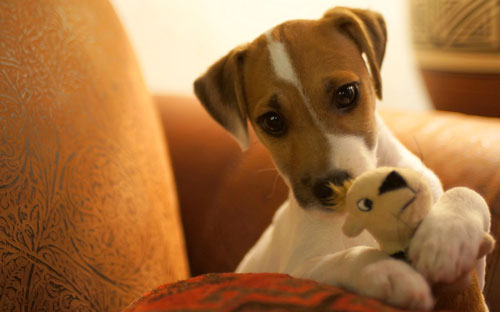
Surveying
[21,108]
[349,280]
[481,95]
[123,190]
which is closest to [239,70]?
[123,190]

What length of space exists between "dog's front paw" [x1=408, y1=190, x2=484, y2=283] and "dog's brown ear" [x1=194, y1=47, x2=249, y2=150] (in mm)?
950

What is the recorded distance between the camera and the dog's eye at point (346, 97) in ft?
4.75

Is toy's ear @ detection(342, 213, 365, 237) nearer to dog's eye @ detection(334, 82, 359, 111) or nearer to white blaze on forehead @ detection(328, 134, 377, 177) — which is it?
white blaze on forehead @ detection(328, 134, 377, 177)

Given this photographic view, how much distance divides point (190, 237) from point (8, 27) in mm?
1313

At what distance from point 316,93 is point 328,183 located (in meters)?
0.31

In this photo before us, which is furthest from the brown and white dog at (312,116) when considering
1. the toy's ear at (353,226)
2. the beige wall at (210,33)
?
the beige wall at (210,33)

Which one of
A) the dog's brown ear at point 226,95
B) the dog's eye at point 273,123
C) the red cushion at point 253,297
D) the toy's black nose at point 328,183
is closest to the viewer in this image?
the red cushion at point 253,297

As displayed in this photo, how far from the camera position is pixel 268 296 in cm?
86

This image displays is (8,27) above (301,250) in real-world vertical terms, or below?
above

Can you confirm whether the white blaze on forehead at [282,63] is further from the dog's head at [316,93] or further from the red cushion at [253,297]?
the red cushion at [253,297]

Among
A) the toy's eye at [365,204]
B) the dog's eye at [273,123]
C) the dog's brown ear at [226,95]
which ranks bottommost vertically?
the toy's eye at [365,204]

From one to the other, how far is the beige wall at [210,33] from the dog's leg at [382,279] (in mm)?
2170

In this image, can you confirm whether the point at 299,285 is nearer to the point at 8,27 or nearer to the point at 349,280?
the point at 349,280

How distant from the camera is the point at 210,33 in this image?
3574mm
